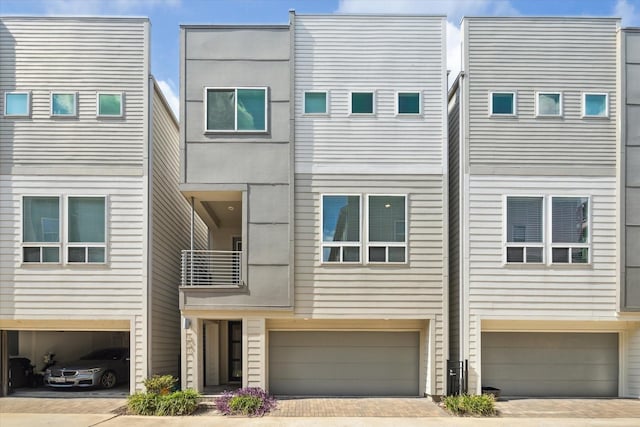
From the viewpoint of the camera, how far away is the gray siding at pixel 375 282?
12898 millimetres

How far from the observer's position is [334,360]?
13.8 metres

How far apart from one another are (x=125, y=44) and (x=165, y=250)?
5.10 meters

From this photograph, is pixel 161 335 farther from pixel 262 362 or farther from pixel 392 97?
pixel 392 97

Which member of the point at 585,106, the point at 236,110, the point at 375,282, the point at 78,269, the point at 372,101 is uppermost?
the point at 372,101

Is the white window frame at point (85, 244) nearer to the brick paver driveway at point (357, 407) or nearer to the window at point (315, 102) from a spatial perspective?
the window at point (315, 102)

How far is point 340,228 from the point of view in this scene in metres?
13.0

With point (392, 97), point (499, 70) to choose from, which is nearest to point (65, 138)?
point (392, 97)

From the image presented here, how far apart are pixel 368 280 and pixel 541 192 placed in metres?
4.45

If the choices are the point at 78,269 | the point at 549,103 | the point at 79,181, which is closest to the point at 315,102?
the point at 549,103

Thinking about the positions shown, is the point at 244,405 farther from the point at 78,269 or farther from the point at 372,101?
the point at 372,101

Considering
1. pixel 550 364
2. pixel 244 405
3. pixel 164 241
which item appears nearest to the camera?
pixel 244 405

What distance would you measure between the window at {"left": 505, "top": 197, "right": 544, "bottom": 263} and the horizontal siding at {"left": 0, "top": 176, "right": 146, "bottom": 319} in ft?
27.6

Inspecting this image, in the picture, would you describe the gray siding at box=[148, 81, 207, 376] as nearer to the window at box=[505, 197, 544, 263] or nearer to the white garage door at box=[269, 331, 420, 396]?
the white garage door at box=[269, 331, 420, 396]

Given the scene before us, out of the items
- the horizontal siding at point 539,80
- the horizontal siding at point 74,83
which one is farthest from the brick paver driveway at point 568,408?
the horizontal siding at point 74,83
